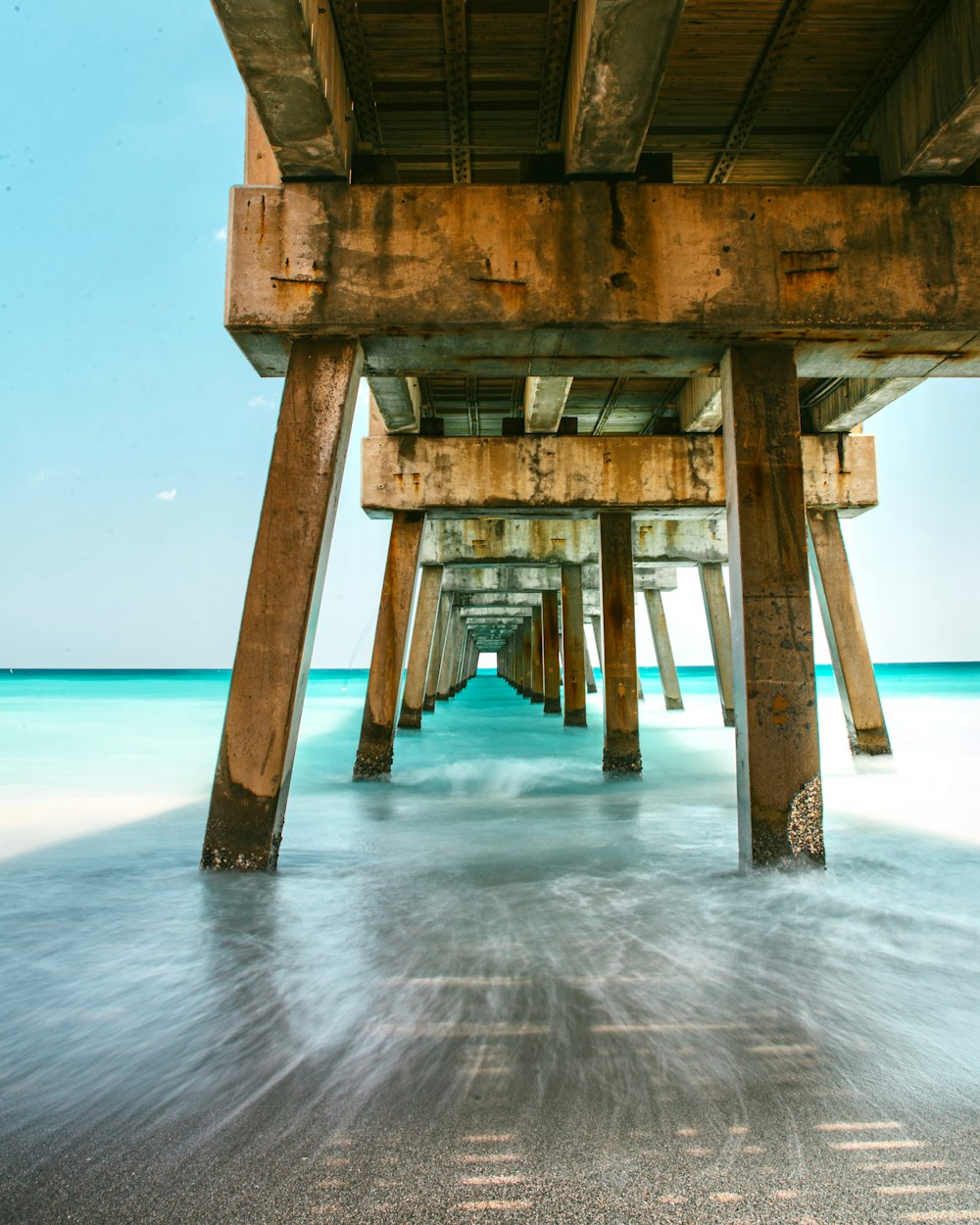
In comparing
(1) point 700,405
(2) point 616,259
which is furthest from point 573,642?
(2) point 616,259

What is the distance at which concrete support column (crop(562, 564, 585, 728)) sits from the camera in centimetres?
1418

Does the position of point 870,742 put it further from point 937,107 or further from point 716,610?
point 716,610

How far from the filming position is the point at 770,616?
4.25 metres

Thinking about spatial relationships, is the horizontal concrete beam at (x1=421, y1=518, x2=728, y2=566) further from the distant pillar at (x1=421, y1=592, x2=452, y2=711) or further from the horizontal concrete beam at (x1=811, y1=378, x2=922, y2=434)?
the distant pillar at (x1=421, y1=592, x2=452, y2=711)

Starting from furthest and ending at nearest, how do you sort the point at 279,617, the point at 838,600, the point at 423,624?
the point at 423,624
the point at 838,600
the point at 279,617

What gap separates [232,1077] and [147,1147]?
1.12 ft

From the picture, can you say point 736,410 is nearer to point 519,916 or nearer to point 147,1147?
point 519,916

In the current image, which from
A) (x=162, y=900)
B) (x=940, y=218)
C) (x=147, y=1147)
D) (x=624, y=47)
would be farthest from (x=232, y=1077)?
(x=940, y=218)

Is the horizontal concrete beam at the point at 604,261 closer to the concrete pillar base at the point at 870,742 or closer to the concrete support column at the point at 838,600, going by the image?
the concrete support column at the point at 838,600

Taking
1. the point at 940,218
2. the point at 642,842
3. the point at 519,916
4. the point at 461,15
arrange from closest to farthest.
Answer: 1. the point at 519,916
2. the point at 461,15
3. the point at 940,218
4. the point at 642,842

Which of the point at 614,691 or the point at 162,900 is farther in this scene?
the point at 614,691

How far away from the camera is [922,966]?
311 centimetres

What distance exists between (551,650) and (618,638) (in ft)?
39.2

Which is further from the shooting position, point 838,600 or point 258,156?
point 838,600
